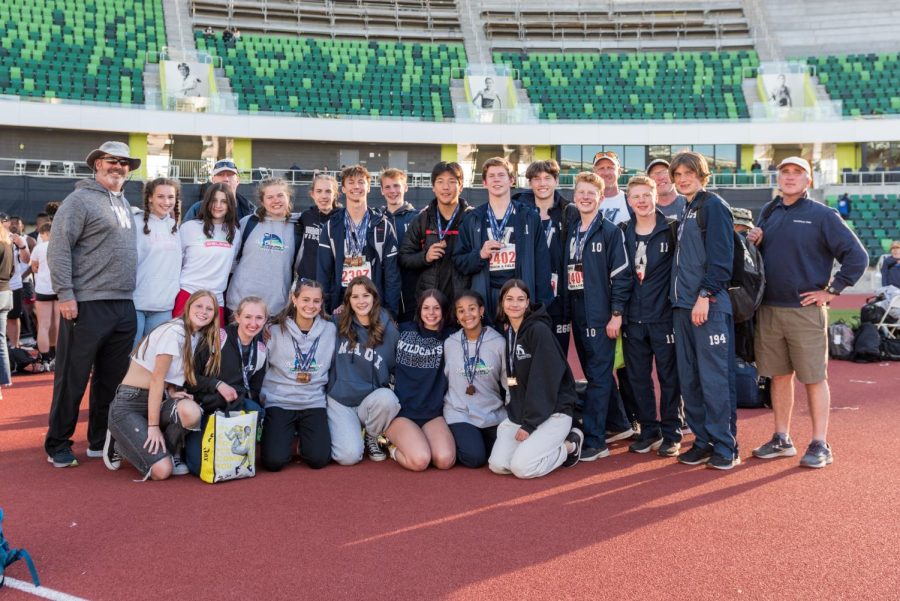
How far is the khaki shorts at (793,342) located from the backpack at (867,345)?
576cm

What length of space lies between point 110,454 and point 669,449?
4.12 m

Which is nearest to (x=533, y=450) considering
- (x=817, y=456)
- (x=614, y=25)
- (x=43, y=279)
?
(x=817, y=456)

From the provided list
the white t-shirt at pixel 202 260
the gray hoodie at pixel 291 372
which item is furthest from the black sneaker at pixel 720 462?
the white t-shirt at pixel 202 260

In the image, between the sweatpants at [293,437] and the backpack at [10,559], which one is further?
the sweatpants at [293,437]

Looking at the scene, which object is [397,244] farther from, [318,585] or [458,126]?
→ [458,126]

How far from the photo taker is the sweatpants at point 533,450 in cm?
501

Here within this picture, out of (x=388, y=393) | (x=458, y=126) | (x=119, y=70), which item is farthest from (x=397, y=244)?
(x=119, y=70)

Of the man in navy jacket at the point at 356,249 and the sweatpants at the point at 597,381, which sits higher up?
the man in navy jacket at the point at 356,249

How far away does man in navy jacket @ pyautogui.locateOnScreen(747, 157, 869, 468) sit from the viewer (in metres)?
5.22

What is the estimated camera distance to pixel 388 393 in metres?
5.52

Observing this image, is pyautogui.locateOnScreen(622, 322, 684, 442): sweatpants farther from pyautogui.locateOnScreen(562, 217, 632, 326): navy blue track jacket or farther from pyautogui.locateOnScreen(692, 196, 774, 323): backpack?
pyautogui.locateOnScreen(692, 196, 774, 323): backpack

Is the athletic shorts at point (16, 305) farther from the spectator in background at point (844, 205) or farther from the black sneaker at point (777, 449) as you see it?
the spectator in background at point (844, 205)

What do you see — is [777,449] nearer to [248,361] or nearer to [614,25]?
[248,361]

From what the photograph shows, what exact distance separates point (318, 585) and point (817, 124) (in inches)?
1116
